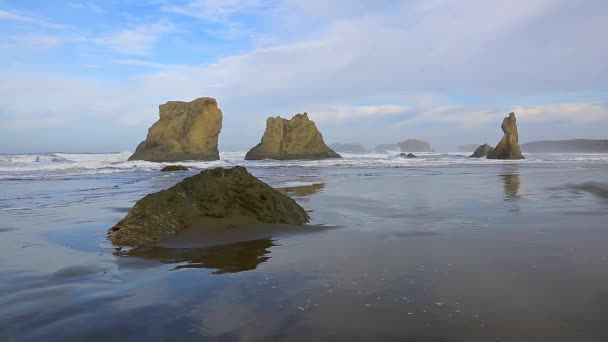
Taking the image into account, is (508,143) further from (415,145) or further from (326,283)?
(415,145)

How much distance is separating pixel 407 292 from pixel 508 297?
682mm

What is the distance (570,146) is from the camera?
355 feet

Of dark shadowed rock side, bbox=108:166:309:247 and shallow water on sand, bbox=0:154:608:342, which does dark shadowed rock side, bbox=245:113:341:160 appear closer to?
dark shadowed rock side, bbox=108:166:309:247

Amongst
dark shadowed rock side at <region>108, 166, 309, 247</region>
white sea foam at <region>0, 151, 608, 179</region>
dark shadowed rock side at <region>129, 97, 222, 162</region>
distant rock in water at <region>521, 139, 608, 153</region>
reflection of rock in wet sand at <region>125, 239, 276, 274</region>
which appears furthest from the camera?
distant rock in water at <region>521, 139, 608, 153</region>

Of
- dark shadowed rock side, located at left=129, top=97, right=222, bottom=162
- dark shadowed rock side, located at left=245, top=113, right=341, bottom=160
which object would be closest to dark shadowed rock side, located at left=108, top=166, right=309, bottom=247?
dark shadowed rock side, located at left=129, top=97, right=222, bottom=162

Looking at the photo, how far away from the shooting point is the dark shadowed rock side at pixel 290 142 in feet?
164

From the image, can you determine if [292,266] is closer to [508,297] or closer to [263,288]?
[263,288]

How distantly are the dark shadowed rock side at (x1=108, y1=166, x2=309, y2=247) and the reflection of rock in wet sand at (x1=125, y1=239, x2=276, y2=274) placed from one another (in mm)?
479

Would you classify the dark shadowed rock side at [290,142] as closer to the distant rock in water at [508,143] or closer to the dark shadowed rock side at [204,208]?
the distant rock in water at [508,143]

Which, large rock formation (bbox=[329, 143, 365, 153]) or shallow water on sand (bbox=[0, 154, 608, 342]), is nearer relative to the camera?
shallow water on sand (bbox=[0, 154, 608, 342])

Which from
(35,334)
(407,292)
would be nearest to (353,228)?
(407,292)

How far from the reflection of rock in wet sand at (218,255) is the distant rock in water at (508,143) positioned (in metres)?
44.7

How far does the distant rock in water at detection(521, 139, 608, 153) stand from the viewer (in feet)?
299

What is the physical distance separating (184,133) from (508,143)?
111ft
